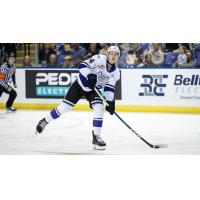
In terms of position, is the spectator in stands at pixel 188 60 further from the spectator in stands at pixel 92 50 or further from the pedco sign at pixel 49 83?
the spectator in stands at pixel 92 50

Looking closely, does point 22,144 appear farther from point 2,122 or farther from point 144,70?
point 144,70

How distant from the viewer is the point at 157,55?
666cm

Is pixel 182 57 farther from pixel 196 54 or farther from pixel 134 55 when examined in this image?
pixel 134 55

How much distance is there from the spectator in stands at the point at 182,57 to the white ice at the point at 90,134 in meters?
0.70

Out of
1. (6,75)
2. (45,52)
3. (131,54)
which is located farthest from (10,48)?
(131,54)

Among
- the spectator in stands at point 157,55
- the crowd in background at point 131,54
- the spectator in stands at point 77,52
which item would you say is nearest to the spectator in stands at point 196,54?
the crowd in background at point 131,54

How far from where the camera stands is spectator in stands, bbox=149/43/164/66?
656 cm

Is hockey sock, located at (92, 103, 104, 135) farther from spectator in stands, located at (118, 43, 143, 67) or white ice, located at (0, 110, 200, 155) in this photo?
spectator in stands, located at (118, 43, 143, 67)

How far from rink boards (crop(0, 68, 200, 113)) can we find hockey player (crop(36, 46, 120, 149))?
2.03 metres

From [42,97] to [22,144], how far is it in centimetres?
221

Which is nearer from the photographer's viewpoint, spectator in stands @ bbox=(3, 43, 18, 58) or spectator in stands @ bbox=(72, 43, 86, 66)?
spectator in stands @ bbox=(3, 43, 18, 58)

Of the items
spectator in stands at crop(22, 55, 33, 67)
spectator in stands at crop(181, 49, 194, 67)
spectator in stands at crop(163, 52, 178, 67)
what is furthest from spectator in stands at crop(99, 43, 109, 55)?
spectator in stands at crop(22, 55, 33, 67)

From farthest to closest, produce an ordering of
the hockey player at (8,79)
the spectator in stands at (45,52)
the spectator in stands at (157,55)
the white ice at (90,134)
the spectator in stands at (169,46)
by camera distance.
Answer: the hockey player at (8,79) → the spectator in stands at (45,52) → the spectator in stands at (157,55) → the spectator in stands at (169,46) → the white ice at (90,134)

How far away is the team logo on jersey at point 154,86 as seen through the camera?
6.72m
